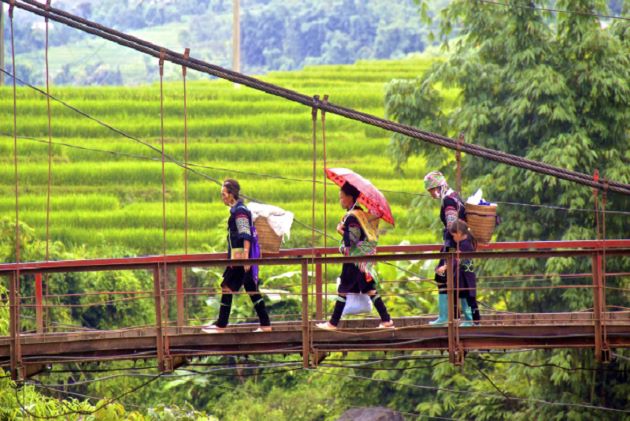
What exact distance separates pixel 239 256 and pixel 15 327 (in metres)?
1.29

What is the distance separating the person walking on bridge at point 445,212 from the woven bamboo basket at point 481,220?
0.04 m

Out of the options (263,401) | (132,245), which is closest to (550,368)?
(263,401)

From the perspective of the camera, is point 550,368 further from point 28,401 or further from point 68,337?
point 68,337

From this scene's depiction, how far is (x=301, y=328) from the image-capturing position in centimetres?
890

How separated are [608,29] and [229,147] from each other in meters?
9.52

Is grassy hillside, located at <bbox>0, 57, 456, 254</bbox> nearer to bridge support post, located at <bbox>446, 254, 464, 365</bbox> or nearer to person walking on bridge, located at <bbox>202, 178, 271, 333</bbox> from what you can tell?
person walking on bridge, located at <bbox>202, 178, 271, 333</bbox>

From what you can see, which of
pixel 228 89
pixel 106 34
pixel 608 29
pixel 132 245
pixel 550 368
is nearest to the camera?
pixel 106 34

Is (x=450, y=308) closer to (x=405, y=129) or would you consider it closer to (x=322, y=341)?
(x=322, y=341)

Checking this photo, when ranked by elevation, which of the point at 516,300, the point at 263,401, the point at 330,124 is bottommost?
the point at 263,401

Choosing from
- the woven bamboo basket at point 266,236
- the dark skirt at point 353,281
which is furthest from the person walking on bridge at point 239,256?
the dark skirt at point 353,281

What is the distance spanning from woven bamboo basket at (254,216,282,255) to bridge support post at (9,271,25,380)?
1377 mm

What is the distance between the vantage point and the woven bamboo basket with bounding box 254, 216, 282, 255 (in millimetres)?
9211

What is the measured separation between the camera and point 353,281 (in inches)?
347

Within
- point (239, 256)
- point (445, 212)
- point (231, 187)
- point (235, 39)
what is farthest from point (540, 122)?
point (235, 39)
